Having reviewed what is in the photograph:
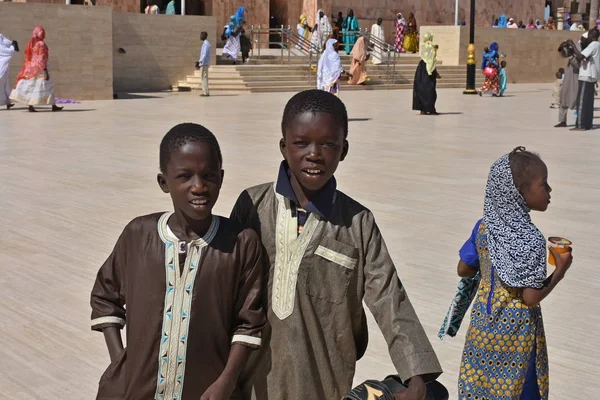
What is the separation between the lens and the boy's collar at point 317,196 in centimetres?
229

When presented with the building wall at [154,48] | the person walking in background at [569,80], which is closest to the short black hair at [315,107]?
the person walking in background at [569,80]

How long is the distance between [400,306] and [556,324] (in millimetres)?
2588

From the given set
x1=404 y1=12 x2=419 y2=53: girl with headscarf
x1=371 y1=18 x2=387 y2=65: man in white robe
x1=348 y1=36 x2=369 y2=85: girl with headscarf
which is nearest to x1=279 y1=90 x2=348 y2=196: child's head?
x1=348 y1=36 x2=369 y2=85: girl with headscarf

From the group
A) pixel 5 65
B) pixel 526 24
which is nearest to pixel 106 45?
pixel 5 65

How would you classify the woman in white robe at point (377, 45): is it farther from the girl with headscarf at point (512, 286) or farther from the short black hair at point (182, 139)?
the short black hair at point (182, 139)

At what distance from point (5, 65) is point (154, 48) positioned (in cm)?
627

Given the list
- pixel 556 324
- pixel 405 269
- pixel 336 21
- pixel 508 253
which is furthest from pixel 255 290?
pixel 336 21

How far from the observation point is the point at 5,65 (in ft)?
56.7

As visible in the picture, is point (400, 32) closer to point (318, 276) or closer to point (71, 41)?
point (71, 41)

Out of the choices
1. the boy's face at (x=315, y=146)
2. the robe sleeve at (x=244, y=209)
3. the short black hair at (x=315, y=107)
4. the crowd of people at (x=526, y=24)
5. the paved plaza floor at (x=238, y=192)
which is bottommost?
the paved plaza floor at (x=238, y=192)

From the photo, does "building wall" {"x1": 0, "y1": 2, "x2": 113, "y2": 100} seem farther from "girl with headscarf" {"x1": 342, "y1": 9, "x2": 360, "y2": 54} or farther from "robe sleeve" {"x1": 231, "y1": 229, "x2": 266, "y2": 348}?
"robe sleeve" {"x1": 231, "y1": 229, "x2": 266, "y2": 348}

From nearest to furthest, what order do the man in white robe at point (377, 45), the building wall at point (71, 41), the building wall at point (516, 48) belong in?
1. the building wall at point (71, 41)
2. the man in white robe at point (377, 45)
3. the building wall at point (516, 48)

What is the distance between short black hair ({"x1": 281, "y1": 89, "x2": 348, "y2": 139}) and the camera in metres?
2.23

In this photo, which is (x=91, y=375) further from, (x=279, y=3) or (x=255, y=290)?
(x=279, y=3)
